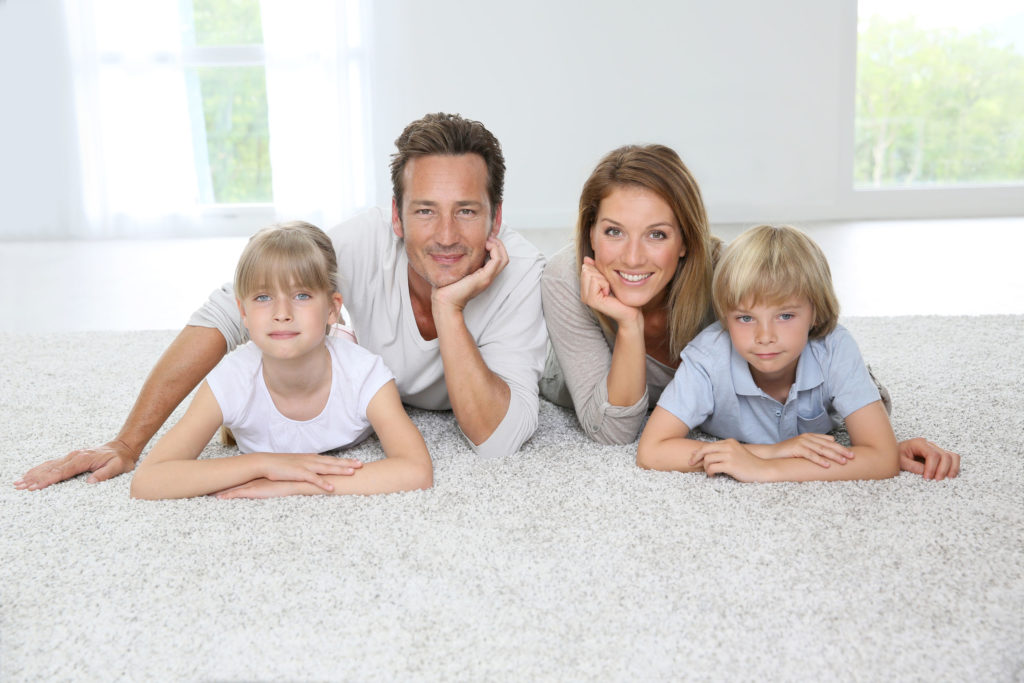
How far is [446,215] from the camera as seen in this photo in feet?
5.37

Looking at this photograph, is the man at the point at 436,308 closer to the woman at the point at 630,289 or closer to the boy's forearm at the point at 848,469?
the woman at the point at 630,289

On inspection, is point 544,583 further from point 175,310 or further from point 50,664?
point 175,310

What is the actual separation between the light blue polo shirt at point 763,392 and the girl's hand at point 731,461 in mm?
87

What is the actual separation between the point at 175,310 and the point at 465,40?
9.35ft

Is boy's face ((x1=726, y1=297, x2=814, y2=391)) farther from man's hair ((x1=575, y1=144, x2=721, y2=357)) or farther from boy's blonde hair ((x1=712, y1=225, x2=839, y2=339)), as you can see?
man's hair ((x1=575, y1=144, x2=721, y2=357))

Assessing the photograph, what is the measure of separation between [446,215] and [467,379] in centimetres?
31

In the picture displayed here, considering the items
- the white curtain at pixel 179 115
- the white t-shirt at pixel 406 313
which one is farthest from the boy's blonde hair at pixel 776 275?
the white curtain at pixel 179 115

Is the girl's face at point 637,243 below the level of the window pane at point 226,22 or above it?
below

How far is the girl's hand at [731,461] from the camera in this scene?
1523mm

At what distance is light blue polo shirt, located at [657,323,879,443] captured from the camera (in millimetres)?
1564

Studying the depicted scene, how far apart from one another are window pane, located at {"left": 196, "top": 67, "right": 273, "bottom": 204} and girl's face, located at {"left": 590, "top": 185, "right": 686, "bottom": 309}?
4.38 metres

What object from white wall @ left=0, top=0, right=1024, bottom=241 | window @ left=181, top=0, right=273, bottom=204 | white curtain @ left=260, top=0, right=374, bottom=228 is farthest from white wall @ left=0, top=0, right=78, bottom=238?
white curtain @ left=260, top=0, right=374, bottom=228

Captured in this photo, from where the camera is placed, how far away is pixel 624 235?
1641mm

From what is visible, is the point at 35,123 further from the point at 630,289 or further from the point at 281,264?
the point at 630,289
